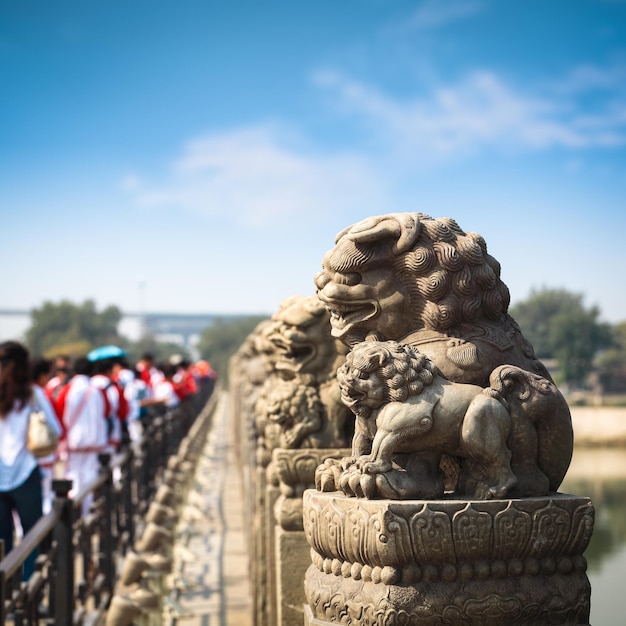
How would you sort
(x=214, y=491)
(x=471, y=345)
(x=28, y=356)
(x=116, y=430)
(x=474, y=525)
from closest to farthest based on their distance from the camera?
(x=474, y=525), (x=471, y=345), (x=28, y=356), (x=116, y=430), (x=214, y=491)

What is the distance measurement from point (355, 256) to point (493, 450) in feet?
2.56

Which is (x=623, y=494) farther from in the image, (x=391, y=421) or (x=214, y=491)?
(x=391, y=421)

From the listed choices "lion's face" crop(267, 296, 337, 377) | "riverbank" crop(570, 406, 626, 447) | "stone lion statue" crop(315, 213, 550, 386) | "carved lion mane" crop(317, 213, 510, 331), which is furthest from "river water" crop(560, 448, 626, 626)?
"lion's face" crop(267, 296, 337, 377)

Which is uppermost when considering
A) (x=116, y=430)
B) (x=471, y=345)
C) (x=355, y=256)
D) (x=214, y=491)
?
(x=355, y=256)

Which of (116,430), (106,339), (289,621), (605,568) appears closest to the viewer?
(289,621)

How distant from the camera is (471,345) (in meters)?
2.91

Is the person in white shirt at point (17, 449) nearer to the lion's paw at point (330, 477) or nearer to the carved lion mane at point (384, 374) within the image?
the lion's paw at point (330, 477)

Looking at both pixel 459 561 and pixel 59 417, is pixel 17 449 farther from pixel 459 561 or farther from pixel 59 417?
pixel 459 561

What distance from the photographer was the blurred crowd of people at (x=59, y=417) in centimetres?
638

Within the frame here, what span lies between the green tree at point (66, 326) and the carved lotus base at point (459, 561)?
74.6 meters

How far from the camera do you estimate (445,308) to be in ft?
9.66

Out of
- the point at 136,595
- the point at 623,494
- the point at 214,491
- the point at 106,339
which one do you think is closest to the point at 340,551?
the point at 136,595

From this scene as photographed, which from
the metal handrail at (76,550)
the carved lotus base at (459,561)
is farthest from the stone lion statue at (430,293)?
the metal handrail at (76,550)

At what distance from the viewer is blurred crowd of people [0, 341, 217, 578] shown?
6.38m
